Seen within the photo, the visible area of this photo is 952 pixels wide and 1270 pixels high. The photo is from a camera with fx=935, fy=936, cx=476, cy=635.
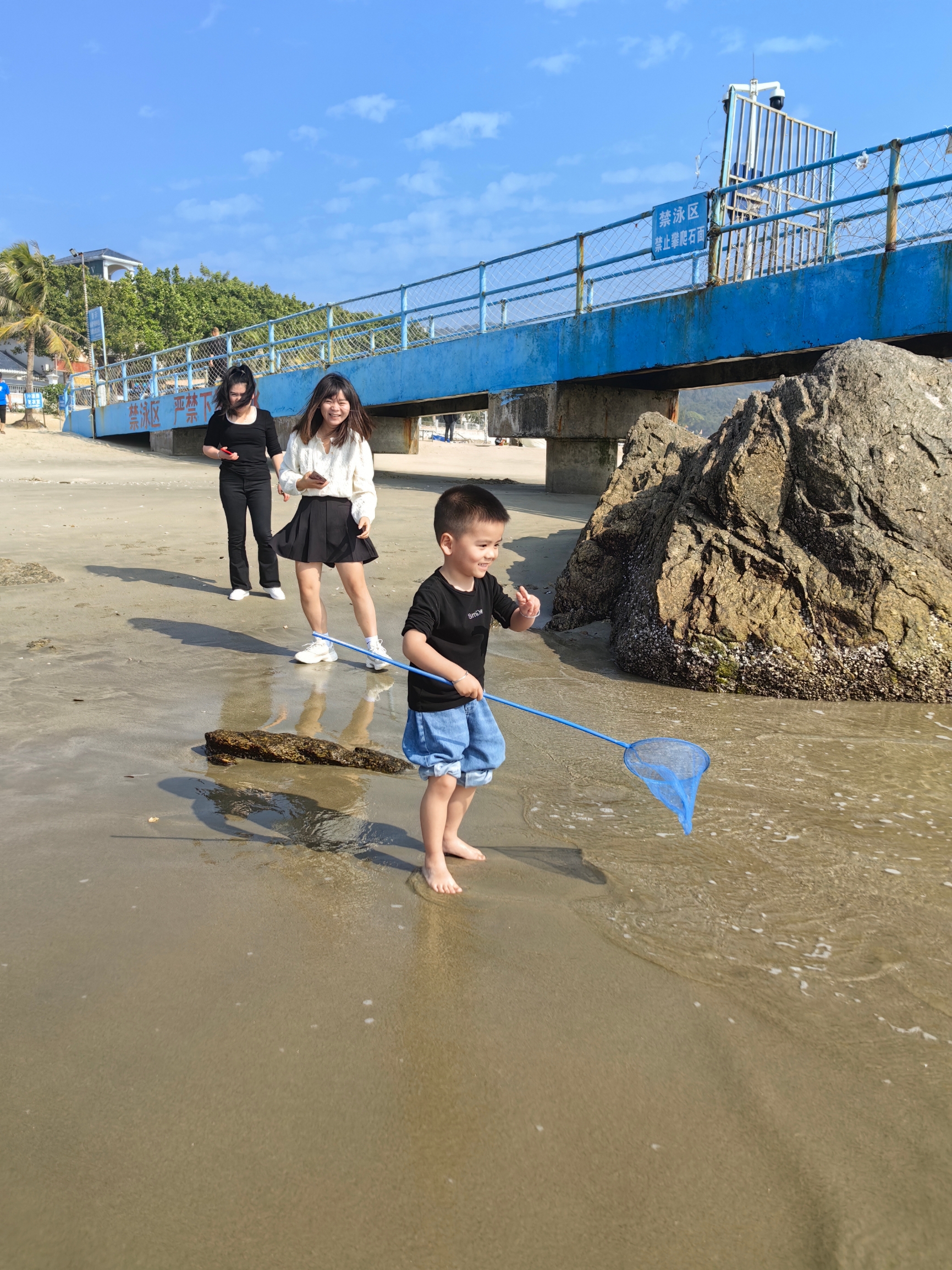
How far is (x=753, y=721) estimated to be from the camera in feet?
15.4

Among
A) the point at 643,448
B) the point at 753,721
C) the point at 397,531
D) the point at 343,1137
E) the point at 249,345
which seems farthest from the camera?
the point at 249,345

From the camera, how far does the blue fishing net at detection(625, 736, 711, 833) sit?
292 cm

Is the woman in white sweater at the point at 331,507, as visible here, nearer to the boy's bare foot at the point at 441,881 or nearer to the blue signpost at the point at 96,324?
the boy's bare foot at the point at 441,881

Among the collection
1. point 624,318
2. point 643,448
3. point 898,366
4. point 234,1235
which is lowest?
point 234,1235

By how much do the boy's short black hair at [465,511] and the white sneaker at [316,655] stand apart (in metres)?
2.61

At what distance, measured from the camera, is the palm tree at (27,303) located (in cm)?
4262

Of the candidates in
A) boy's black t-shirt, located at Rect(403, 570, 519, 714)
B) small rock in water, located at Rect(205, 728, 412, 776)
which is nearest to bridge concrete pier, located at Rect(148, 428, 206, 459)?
small rock in water, located at Rect(205, 728, 412, 776)

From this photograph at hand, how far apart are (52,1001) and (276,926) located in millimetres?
578

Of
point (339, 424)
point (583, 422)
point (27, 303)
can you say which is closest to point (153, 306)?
point (27, 303)

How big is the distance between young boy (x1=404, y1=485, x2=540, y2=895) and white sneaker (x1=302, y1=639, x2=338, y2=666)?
2.50 m

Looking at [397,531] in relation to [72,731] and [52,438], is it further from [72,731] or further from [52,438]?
[52,438]

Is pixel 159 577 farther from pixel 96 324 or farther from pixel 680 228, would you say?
pixel 96 324

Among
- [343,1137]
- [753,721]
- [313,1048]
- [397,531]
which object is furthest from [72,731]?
[397,531]

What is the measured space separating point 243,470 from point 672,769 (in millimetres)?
5244
